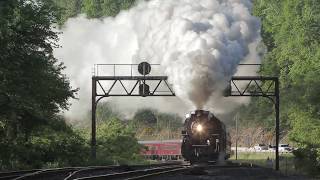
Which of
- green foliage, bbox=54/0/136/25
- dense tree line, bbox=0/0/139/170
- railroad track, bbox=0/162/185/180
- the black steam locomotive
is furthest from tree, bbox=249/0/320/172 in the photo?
green foliage, bbox=54/0/136/25

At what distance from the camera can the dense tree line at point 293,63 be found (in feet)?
159

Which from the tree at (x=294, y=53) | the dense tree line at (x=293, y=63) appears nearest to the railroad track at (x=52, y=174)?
the dense tree line at (x=293, y=63)

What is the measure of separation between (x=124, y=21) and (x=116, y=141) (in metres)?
20.7

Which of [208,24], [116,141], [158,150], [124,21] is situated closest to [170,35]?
[208,24]

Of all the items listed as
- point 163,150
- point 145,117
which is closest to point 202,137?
point 163,150

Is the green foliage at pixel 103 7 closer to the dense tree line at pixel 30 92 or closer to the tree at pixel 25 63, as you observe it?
the dense tree line at pixel 30 92

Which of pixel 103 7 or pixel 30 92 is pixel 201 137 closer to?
pixel 30 92

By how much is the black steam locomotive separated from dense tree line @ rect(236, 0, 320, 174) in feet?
38.8

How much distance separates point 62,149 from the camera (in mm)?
37906

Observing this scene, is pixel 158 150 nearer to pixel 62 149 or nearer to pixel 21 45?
pixel 62 149

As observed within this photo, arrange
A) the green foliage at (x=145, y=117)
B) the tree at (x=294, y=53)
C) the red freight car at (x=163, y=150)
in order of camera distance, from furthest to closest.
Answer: the green foliage at (x=145, y=117)
the red freight car at (x=163, y=150)
the tree at (x=294, y=53)

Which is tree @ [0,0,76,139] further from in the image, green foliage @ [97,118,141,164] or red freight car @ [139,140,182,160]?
red freight car @ [139,140,182,160]

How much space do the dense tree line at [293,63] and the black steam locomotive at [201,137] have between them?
11817 mm

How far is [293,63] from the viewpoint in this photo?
75.4m
